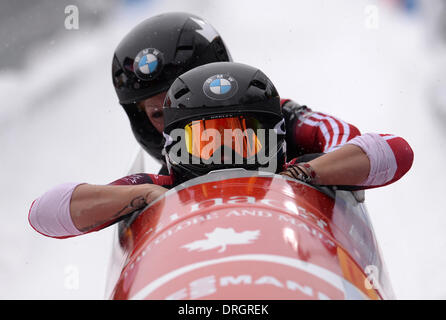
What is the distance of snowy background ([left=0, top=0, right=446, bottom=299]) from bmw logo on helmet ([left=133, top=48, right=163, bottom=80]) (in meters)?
1.18

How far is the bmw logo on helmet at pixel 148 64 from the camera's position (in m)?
2.79

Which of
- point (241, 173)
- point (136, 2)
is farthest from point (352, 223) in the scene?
point (136, 2)

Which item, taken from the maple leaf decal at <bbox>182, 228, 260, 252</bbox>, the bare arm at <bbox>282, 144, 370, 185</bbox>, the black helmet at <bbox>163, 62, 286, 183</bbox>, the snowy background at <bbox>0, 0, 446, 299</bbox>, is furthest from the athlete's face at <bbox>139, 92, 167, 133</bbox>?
the maple leaf decal at <bbox>182, 228, 260, 252</bbox>

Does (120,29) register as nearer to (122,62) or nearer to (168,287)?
(122,62)

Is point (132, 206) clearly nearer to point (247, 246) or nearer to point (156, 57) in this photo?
point (247, 246)

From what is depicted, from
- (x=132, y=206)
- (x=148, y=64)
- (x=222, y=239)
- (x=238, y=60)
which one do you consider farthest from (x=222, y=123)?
(x=238, y=60)

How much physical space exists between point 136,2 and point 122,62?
10.2ft

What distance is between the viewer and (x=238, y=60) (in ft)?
17.5

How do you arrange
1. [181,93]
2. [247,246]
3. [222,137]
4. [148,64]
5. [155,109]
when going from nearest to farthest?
[247,246] < [222,137] < [181,93] < [148,64] < [155,109]

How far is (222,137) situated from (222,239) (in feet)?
1.69

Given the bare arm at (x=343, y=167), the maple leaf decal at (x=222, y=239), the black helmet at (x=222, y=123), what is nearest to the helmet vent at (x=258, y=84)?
the black helmet at (x=222, y=123)

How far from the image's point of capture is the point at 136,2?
5809mm

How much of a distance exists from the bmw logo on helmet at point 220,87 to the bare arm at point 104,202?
1.09ft

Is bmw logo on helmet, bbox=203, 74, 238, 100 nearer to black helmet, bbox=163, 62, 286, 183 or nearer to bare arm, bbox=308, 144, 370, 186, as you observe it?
black helmet, bbox=163, 62, 286, 183
